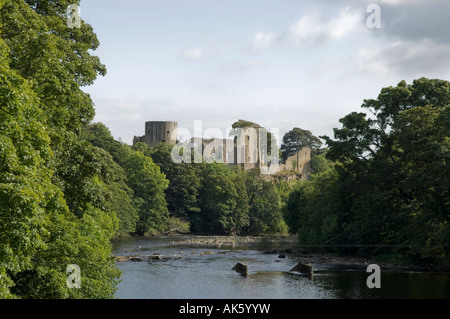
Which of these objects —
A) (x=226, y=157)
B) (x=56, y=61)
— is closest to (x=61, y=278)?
(x=56, y=61)

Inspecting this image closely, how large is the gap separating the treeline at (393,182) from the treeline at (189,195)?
1019 inches

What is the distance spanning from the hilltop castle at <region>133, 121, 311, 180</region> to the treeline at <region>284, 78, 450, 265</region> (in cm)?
4976

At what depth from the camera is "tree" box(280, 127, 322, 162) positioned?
12675 centimetres

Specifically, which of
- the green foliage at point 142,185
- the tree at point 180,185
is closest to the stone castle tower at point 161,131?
the tree at point 180,185

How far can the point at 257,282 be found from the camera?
109 ft

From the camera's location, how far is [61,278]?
1567cm

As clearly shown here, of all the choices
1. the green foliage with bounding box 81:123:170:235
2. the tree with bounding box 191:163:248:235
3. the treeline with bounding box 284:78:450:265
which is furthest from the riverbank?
the tree with bounding box 191:163:248:235

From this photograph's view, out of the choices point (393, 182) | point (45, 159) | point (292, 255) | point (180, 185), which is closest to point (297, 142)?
point (180, 185)

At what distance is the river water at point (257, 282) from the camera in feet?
93.9

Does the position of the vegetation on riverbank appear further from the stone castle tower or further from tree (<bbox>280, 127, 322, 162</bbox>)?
tree (<bbox>280, 127, 322, 162</bbox>)

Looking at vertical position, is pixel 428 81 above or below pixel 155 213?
above
